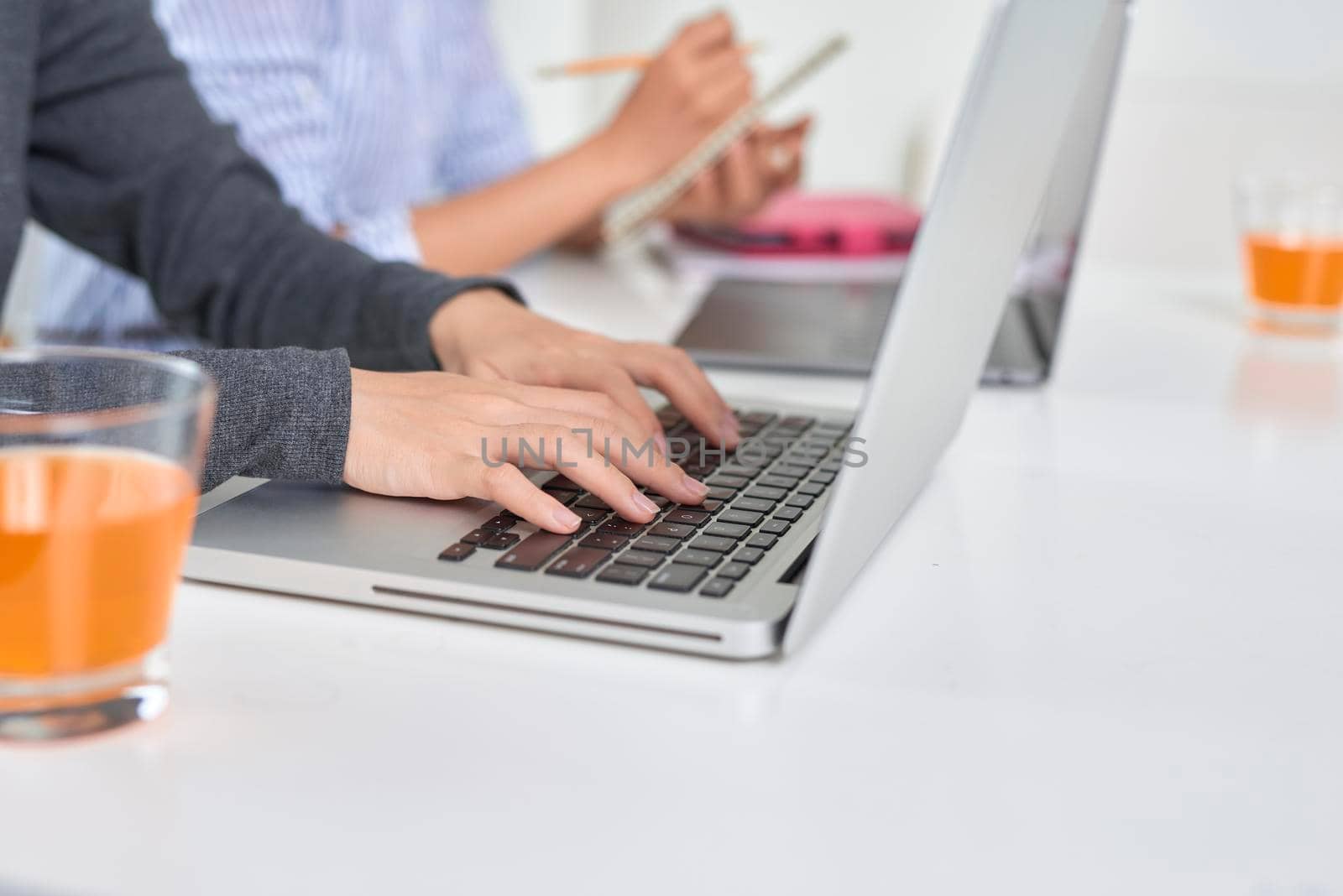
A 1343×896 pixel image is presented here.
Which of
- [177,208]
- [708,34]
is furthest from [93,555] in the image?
[708,34]

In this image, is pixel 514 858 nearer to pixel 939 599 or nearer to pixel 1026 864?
pixel 1026 864

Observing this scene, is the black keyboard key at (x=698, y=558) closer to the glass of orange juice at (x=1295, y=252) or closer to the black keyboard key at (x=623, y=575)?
the black keyboard key at (x=623, y=575)

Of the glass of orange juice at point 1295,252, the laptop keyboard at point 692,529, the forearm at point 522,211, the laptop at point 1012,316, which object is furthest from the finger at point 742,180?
the laptop keyboard at point 692,529

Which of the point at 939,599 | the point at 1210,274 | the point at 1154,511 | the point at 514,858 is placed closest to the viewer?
the point at 514,858

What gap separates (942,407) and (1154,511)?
0.14m

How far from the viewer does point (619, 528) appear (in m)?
0.54

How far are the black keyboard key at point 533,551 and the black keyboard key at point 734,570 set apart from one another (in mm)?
65

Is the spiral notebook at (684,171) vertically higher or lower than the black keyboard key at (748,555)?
lower

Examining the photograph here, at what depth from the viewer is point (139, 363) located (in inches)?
16.8

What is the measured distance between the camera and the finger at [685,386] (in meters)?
0.69

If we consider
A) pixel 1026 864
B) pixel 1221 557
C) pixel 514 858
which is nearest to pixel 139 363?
pixel 514 858

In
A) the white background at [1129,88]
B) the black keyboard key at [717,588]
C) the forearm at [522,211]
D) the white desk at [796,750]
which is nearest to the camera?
the white desk at [796,750]

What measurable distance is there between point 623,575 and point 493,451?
0.42 feet

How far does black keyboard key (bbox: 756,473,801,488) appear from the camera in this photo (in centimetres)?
61
